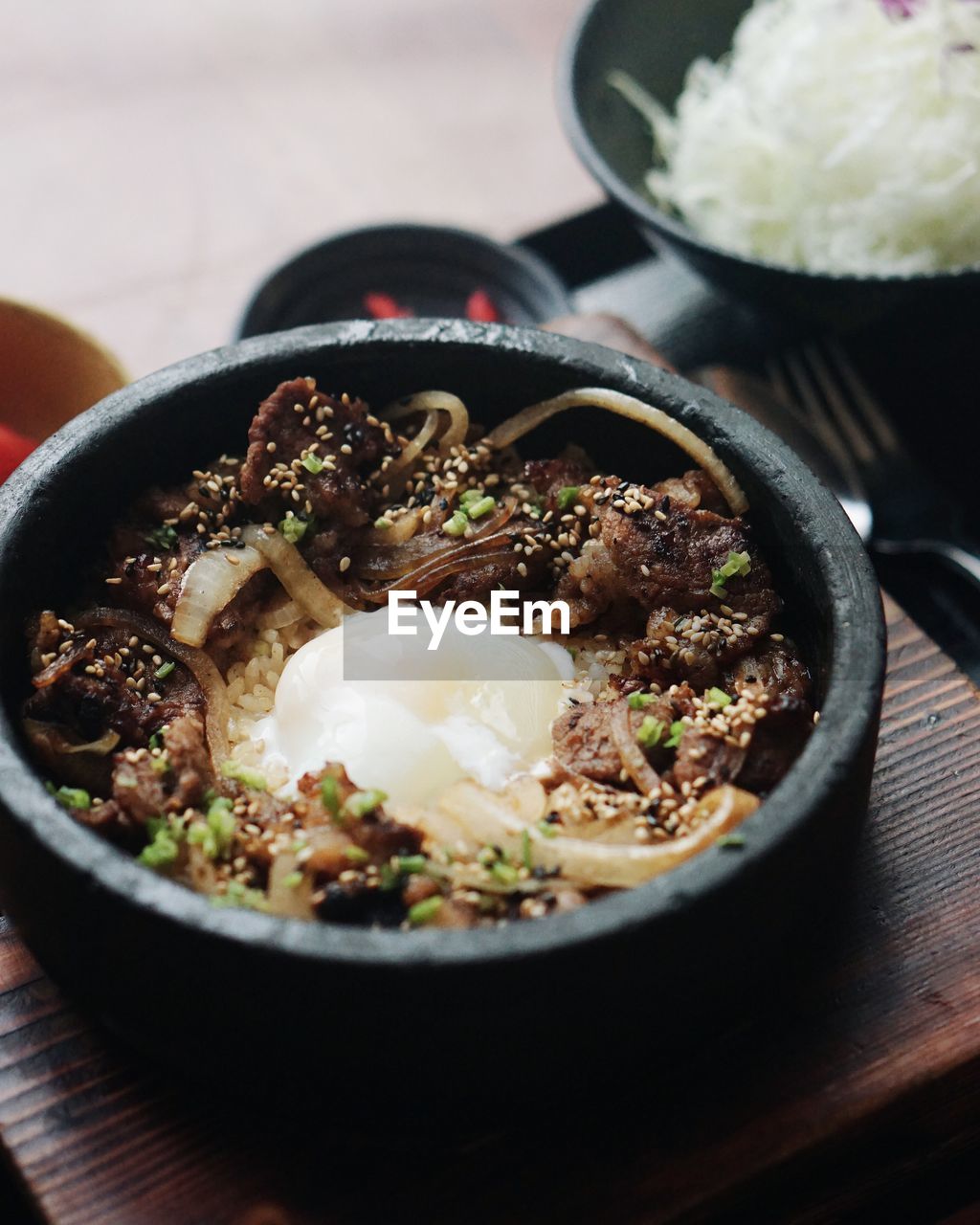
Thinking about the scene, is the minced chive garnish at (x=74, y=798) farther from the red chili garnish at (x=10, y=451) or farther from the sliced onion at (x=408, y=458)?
the red chili garnish at (x=10, y=451)

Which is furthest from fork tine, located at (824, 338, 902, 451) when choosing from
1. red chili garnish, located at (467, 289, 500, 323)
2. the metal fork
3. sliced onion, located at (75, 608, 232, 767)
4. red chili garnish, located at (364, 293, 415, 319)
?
sliced onion, located at (75, 608, 232, 767)

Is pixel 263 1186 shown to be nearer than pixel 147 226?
Yes

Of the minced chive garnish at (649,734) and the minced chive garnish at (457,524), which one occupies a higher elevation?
the minced chive garnish at (457,524)

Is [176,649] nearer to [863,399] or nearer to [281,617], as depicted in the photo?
[281,617]

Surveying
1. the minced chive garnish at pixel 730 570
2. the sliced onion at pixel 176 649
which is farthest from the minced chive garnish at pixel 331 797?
the minced chive garnish at pixel 730 570

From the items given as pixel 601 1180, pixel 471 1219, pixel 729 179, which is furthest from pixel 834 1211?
pixel 729 179

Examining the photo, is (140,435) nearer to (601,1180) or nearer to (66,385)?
(66,385)

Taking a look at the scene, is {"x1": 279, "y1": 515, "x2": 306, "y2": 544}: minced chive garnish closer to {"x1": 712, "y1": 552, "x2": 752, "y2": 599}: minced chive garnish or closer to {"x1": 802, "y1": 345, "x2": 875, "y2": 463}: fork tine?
{"x1": 712, "y1": 552, "x2": 752, "y2": 599}: minced chive garnish
